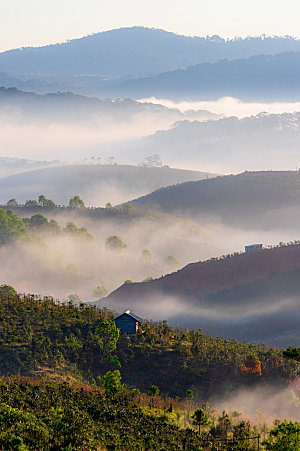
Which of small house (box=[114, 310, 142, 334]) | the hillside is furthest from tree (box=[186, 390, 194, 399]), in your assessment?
the hillside

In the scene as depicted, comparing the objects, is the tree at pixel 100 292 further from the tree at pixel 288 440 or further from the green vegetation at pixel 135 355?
the tree at pixel 288 440

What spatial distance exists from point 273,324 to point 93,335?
43531 mm

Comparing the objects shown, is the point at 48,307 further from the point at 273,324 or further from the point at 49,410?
the point at 273,324

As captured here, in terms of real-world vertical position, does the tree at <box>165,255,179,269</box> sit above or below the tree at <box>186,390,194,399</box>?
above

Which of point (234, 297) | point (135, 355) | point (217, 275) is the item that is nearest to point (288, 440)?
point (135, 355)

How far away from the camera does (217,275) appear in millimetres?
121562

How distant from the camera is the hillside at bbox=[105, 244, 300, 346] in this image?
9988 cm

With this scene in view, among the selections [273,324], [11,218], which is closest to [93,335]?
[273,324]

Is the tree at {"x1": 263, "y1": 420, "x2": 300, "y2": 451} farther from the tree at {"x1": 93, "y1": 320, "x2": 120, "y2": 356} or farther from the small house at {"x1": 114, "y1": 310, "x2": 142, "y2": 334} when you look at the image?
the small house at {"x1": 114, "y1": 310, "x2": 142, "y2": 334}

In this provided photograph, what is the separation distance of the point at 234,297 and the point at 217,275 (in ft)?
30.9

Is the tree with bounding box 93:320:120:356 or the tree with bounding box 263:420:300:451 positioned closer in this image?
the tree with bounding box 263:420:300:451

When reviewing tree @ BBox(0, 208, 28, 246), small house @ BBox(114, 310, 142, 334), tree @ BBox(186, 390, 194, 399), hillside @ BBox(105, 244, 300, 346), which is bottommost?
tree @ BBox(186, 390, 194, 399)

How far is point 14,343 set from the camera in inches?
2405

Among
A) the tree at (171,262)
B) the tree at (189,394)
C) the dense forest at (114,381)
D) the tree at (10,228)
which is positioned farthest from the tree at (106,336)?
the tree at (10,228)
